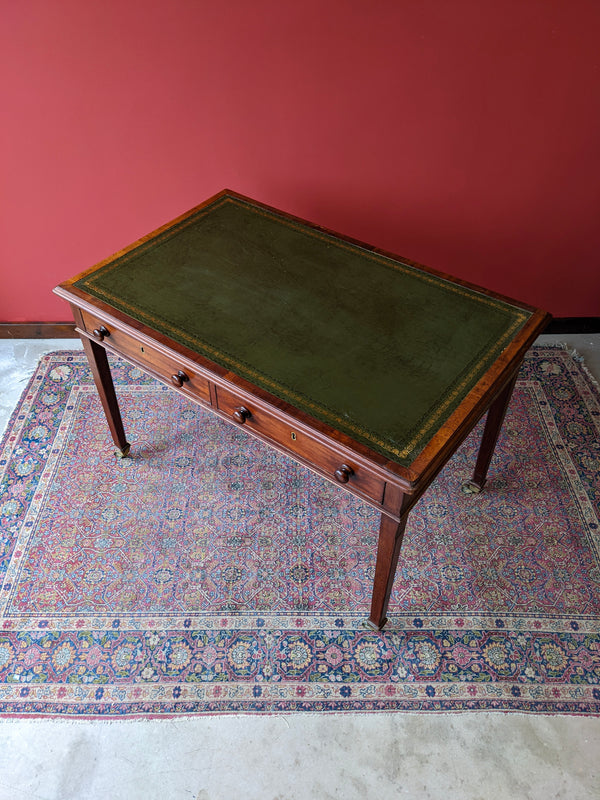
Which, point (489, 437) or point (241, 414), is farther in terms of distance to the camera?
point (489, 437)

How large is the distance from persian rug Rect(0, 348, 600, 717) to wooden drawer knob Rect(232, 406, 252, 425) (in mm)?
718

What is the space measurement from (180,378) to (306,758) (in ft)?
4.21

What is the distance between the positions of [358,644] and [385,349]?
41.3 inches

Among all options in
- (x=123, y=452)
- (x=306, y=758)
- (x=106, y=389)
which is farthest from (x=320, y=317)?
(x=306, y=758)

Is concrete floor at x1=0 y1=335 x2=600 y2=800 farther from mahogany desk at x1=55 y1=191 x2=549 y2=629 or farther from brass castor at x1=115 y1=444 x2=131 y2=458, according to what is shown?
brass castor at x1=115 y1=444 x2=131 y2=458

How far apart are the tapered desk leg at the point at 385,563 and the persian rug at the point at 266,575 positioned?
0.32 feet

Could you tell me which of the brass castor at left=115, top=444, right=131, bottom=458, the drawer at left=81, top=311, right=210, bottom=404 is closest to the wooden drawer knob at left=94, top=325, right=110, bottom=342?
the drawer at left=81, top=311, right=210, bottom=404

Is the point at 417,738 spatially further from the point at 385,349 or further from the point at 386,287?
the point at 386,287

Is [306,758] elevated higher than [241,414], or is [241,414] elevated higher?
[241,414]

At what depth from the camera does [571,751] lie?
214 centimetres

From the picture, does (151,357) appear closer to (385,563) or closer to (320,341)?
(320,341)

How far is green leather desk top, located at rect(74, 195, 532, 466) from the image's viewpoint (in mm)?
2012

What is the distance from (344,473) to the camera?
1942 mm

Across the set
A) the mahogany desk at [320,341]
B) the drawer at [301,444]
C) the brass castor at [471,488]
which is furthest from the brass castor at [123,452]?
the brass castor at [471,488]
